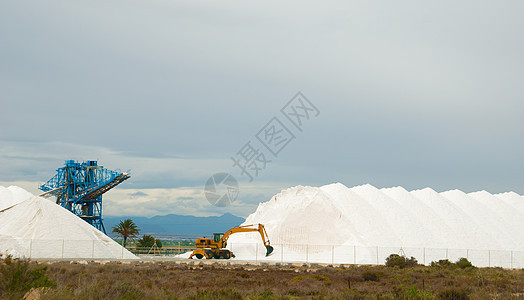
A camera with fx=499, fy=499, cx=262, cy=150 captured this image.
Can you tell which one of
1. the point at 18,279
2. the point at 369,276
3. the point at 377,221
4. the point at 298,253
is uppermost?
the point at 377,221

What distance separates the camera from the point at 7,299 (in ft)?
41.0

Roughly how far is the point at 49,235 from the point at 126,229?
23695mm

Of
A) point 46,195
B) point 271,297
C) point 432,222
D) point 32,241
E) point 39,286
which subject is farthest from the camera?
point 46,195

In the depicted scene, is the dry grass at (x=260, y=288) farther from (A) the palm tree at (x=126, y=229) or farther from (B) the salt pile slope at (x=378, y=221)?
(A) the palm tree at (x=126, y=229)

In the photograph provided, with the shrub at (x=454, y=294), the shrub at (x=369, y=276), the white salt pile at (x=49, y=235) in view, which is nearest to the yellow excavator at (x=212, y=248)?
the white salt pile at (x=49, y=235)

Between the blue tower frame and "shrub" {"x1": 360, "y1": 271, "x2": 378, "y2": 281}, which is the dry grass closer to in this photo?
"shrub" {"x1": 360, "y1": 271, "x2": 378, "y2": 281}

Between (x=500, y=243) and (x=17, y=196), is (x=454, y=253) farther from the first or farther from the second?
(x=17, y=196)

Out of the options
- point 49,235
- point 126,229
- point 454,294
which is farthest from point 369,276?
point 126,229

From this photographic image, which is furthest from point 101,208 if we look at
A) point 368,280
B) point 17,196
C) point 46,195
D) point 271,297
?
point 271,297

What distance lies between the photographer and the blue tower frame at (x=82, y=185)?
73750mm

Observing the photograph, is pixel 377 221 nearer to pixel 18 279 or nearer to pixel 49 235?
pixel 49 235

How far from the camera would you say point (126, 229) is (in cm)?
6925

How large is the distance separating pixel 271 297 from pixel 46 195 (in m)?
67.7

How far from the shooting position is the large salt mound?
5806 centimetres
